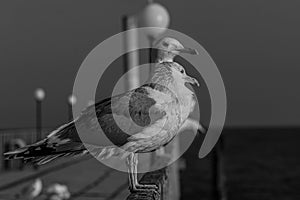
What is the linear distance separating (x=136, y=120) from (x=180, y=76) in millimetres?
499

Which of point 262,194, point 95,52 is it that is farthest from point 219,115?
point 262,194

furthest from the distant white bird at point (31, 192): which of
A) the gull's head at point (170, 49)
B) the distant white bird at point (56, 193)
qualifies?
the gull's head at point (170, 49)

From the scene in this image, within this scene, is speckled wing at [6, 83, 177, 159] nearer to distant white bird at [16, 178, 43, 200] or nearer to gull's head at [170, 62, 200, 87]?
gull's head at [170, 62, 200, 87]

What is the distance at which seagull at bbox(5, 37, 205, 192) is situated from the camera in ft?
12.3

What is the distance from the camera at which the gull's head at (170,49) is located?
13.4 ft

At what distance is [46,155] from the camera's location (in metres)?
3.88

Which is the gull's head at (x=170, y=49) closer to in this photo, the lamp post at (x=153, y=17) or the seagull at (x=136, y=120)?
the seagull at (x=136, y=120)

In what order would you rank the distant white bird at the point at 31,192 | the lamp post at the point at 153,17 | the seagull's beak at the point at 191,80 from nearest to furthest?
the seagull's beak at the point at 191,80
the lamp post at the point at 153,17
the distant white bird at the point at 31,192

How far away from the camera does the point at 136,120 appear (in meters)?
3.80

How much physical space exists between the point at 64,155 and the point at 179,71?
3.83ft

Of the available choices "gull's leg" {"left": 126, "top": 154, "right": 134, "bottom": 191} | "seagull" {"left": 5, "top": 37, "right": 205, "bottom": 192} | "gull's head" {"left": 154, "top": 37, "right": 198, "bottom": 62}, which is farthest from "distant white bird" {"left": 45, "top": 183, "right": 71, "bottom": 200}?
"gull's head" {"left": 154, "top": 37, "right": 198, "bottom": 62}

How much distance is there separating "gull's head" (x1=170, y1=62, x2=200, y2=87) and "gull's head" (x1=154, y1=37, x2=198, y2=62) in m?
0.20

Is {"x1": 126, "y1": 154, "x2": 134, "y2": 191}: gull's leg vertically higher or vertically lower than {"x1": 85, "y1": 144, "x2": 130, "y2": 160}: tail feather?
lower

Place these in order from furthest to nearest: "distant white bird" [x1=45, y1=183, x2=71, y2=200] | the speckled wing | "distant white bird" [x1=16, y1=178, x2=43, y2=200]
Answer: "distant white bird" [x1=16, y1=178, x2=43, y2=200] < "distant white bird" [x1=45, y1=183, x2=71, y2=200] < the speckled wing
